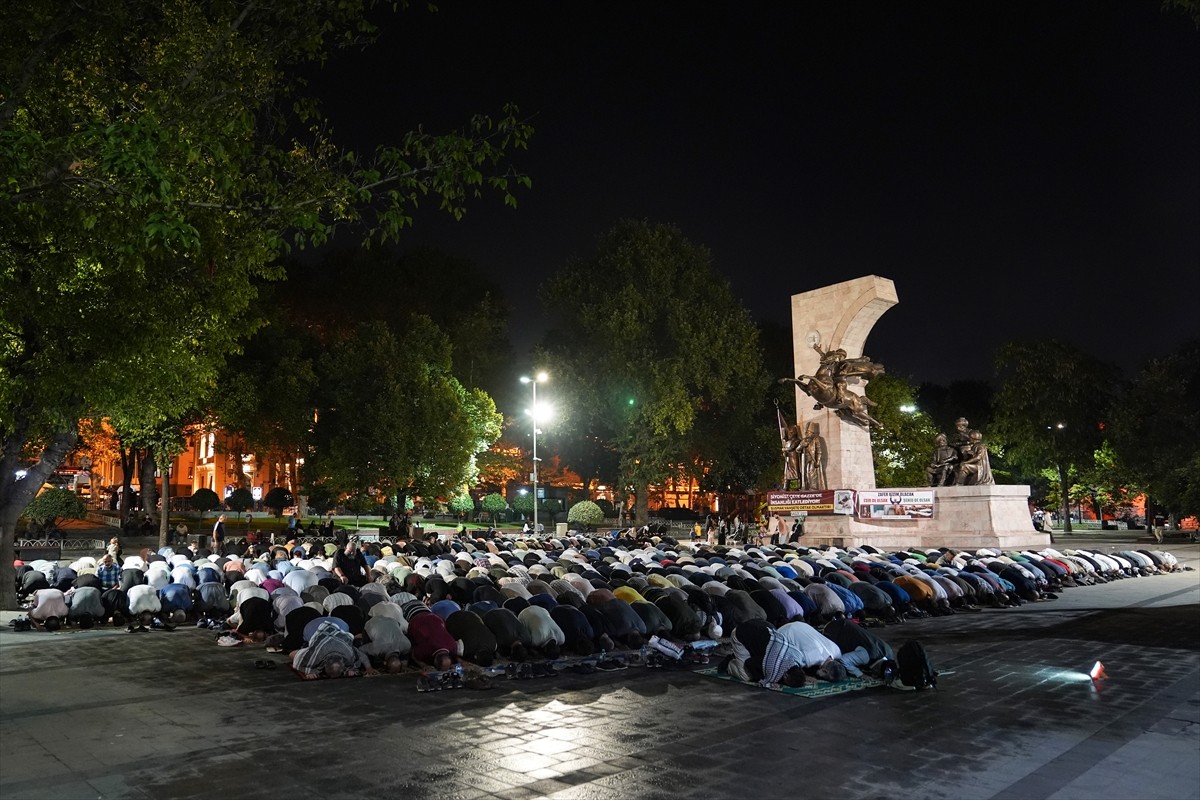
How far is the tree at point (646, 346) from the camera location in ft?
140

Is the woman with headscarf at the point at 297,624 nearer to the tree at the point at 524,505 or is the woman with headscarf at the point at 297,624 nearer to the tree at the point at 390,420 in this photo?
the tree at the point at 390,420

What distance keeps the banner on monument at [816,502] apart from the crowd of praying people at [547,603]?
732 cm

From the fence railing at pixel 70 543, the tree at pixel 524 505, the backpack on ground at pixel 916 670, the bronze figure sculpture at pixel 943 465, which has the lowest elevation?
the backpack on ground at pixel 916 670

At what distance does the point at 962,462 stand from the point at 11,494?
2533 cm

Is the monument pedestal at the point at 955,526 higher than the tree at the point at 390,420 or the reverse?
the reverse

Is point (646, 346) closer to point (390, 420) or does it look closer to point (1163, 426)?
point (390, 420)

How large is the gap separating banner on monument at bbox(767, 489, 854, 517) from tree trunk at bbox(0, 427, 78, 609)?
2156cm

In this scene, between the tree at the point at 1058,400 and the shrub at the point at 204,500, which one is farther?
the tree at the point at 1058,400

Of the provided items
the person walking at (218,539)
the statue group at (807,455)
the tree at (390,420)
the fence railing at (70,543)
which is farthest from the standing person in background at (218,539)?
the statue group at (807,455)

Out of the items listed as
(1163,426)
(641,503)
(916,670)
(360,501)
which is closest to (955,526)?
(916,670)

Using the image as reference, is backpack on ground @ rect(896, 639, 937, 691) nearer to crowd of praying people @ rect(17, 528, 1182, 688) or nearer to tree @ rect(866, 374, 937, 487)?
crowd of praying people @ rect(17, 528, 1182, 688)

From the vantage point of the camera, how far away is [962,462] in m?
27.1

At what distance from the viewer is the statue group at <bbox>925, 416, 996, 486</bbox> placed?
2678cm

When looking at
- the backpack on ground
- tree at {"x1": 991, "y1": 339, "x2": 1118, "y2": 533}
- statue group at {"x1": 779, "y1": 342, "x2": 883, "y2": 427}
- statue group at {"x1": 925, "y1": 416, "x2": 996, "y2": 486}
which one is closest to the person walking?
statue group at {"x1": 779, "y1": 342, "x2": 883, "y2": 427}
